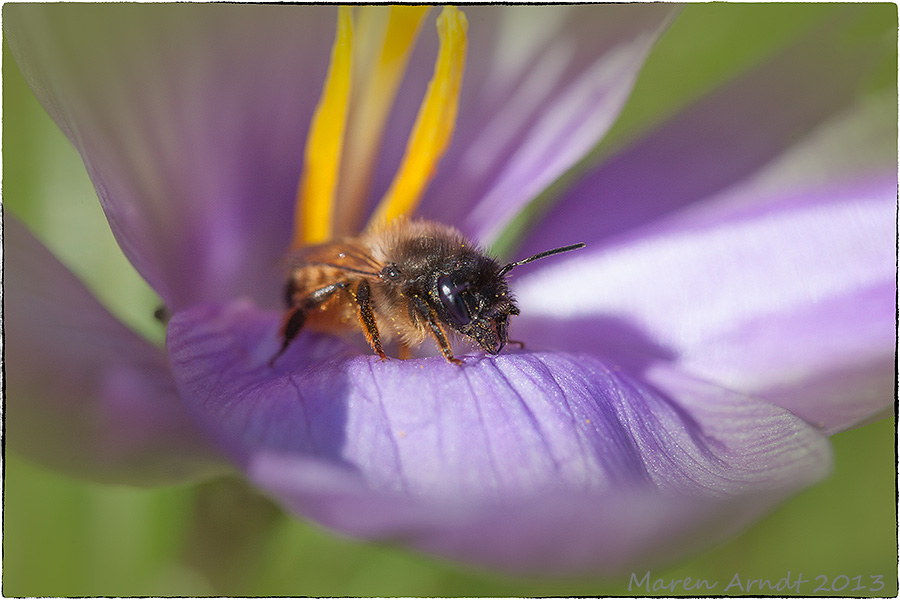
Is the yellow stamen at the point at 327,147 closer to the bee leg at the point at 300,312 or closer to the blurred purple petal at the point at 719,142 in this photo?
the bee leg at the point at 300,312

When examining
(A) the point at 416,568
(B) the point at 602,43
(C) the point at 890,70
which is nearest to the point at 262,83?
(B) the point at 602,43

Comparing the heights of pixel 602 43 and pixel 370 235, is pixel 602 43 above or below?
above

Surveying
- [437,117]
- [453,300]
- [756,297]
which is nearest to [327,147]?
[437,117]

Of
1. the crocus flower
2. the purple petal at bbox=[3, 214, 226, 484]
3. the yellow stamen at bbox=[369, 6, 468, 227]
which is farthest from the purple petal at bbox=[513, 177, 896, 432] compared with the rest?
the purple petal at bbox=[3, 214, 226, 484]

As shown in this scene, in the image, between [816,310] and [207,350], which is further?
[816,310]

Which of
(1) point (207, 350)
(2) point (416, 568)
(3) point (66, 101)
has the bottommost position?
(2) point (416, 568)

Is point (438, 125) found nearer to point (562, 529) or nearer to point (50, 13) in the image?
point (50, 13)

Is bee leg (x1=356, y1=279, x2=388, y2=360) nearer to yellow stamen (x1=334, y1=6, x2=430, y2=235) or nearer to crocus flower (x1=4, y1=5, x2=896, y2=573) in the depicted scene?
crocus flower (x1=4, y1=5, x2=896, y2=573)

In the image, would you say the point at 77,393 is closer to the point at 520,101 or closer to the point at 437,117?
the point at 437,117
